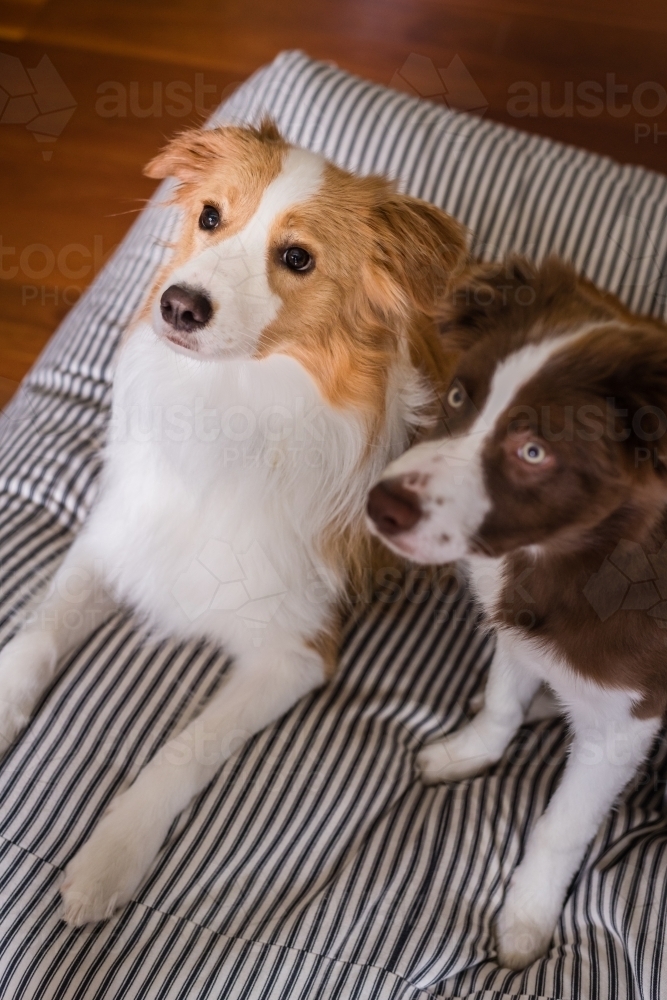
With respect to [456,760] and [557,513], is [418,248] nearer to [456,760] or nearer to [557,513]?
[557,513]

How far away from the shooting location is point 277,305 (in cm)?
167

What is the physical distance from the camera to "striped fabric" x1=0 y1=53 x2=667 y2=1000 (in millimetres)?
1616

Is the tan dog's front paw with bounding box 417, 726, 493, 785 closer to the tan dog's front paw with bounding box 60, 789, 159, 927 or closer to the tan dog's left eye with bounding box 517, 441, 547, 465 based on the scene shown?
the tan dog's front paw with bounding box 60, 789, 159, 927

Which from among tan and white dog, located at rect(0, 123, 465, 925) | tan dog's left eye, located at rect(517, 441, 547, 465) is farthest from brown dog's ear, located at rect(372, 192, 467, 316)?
tan dog's left eye, located at rect(517, 441, 547, 465)

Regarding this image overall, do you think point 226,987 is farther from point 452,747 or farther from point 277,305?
point 277,305

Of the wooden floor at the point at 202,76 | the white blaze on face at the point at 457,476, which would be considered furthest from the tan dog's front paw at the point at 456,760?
the wooden floor at the point at 202,76

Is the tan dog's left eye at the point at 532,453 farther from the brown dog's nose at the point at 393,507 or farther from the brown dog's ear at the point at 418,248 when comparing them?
the brown dog's ear at the point at 418,248

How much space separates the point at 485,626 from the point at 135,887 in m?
0.81

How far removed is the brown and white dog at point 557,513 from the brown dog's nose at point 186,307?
0.43 m

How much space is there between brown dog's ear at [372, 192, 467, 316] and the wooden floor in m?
1.72

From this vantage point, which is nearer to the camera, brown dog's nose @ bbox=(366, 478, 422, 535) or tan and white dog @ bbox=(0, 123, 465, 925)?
brown dog's nose @ bbox=(366, 478, 422, 535)

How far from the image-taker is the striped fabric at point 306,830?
1616 mm

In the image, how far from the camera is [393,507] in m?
1.31

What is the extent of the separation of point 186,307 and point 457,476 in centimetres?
59
